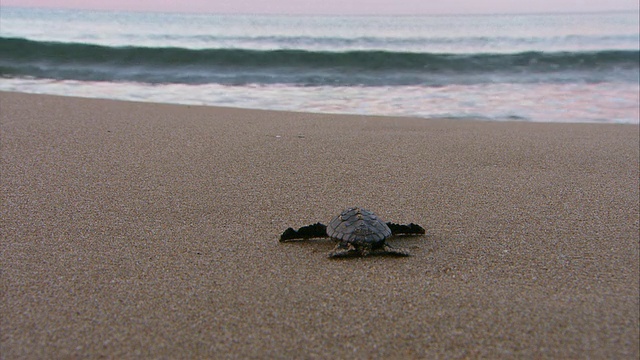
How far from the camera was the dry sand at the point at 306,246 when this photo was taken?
83.4 inches

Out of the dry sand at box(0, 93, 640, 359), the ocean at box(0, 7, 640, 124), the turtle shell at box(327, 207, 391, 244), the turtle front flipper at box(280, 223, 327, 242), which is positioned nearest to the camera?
the dry sand at box(0, 93, 640, 359)

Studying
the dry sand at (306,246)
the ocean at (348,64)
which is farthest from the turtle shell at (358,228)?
the ocean at (348,64)

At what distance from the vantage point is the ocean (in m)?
8.02

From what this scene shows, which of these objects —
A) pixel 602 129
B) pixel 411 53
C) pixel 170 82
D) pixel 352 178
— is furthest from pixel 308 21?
pixel 352 178

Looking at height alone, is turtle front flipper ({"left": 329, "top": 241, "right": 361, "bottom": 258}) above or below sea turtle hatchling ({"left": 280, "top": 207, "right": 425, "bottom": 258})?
below

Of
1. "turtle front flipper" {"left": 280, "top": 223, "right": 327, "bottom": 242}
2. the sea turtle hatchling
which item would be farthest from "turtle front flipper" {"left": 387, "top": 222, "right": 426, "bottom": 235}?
"turtle front flipper" {"left": 280, "top": 223, "right": 327, "bottom": 242}

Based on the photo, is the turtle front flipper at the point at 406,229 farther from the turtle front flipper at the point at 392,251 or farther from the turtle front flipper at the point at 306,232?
the turtle front flipper at the point at 306,232

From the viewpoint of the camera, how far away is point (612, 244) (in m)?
2.94

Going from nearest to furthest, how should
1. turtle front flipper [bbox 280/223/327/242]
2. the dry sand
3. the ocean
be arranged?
the dry sand → turtle front flipper [bbox 280/223/327/242] → the ocean

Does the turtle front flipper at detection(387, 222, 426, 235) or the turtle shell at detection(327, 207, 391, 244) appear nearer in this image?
the turtle shell at detection(327, 207, 391, 244)

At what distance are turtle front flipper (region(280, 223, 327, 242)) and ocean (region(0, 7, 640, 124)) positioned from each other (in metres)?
4.27

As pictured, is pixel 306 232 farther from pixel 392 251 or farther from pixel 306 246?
pixel 392 251

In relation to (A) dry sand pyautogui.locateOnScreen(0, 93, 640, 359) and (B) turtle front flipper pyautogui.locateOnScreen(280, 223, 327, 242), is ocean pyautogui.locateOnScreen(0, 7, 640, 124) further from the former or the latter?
(B) turtle front flipper pyautogui.locateOnScreen(280, 223, 327, 242)

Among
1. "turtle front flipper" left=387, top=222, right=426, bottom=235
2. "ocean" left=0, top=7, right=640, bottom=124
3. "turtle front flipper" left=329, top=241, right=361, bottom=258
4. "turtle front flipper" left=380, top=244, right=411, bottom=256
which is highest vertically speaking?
"ocean" left=0, top=7, right=640, bottom=124
